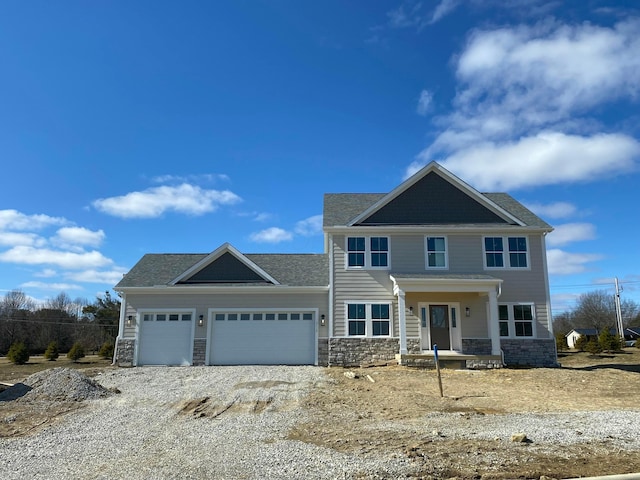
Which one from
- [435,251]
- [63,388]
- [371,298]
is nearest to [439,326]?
[371,298]

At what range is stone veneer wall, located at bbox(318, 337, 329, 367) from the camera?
18453 mm

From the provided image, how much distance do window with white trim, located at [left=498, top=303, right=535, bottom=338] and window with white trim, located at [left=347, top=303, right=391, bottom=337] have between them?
4488 millimetres

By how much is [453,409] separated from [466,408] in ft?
1.15

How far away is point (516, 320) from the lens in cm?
1867

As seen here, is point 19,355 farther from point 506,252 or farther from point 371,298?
point 506,252

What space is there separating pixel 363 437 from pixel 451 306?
12302 millimetres

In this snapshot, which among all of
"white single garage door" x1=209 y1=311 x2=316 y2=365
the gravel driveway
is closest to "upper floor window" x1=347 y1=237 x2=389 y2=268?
"white single garage door" x1=209 y1=311 x2=316 y2=365

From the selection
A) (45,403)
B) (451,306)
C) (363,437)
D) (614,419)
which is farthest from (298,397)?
(451,306)

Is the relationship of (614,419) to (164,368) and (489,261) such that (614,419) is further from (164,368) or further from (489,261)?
(164,368)

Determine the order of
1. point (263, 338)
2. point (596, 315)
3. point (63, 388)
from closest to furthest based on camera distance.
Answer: point (63, 388) < point (263, 338) < point (596, 315)

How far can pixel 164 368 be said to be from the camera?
17.8 meters

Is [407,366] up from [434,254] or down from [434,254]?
down

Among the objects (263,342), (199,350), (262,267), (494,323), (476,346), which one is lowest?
(199,350)

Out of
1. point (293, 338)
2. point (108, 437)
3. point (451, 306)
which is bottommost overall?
point (108, 437)
